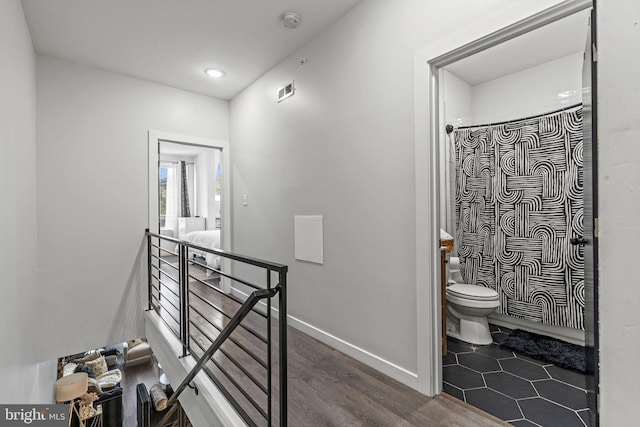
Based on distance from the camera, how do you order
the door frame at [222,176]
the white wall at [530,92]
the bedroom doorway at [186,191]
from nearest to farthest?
the white wall at [530,92] < the door frame at [222,176] < the bedroom doorway at [186,191]

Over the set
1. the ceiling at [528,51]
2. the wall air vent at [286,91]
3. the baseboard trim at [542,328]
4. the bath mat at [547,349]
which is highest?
the ceiling at [528,51]

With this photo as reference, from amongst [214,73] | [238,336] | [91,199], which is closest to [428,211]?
[238,336]

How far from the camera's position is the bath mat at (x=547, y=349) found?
2.27m

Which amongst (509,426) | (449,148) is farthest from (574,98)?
(509,426)

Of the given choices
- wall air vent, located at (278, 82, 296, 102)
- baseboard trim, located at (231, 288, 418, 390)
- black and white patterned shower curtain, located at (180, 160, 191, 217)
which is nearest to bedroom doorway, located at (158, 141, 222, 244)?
black and white patterned shower curtain, located at (180, 160, 191, 217)

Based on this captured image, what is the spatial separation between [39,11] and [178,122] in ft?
4.87

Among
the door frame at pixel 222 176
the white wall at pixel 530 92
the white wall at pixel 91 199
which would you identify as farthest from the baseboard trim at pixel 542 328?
the white wall at pixel 91 199

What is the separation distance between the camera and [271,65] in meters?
3.15

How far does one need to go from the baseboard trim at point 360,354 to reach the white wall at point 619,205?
1.35 m

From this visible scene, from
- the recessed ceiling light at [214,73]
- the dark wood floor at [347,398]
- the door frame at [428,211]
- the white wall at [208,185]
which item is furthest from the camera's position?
the white wall at [208,185]

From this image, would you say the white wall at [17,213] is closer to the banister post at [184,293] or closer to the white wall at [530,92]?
the banister post at [184,293]

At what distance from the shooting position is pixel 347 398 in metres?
1.78

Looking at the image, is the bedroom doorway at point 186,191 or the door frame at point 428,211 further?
the bedroom doorway at point 186,191

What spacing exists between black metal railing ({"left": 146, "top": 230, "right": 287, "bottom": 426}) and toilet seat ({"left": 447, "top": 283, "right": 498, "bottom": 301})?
1579 mm
